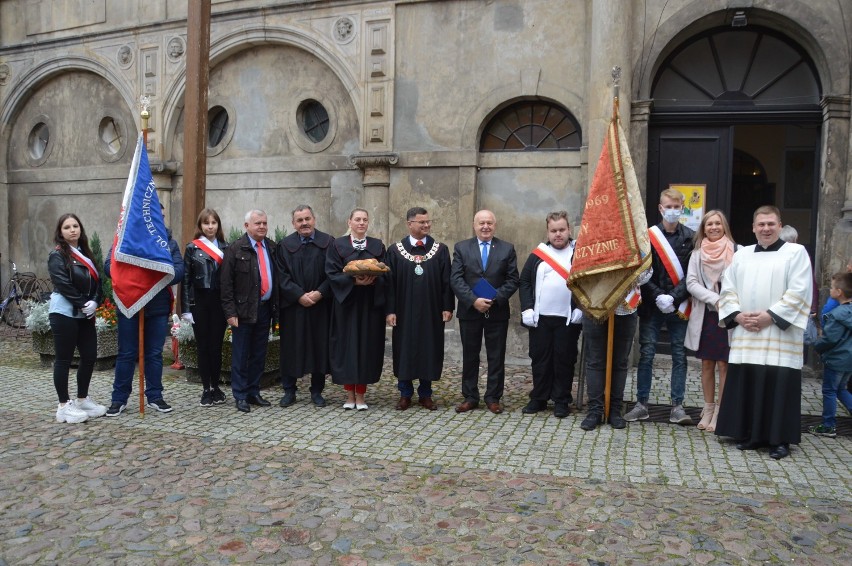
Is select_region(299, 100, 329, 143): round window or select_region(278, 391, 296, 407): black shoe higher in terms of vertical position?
select_region(299, 100, 329, 143): round window

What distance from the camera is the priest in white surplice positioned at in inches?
223

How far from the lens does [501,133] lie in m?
10.6

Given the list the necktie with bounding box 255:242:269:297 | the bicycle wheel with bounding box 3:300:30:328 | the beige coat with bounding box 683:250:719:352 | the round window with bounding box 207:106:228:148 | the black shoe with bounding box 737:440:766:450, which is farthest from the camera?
the bicycle wheel with bounding box 3:300:30:328

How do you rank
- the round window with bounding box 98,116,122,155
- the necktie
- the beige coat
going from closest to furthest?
the beige coat → the necktie → the round window with bounding box 98,116,122,155

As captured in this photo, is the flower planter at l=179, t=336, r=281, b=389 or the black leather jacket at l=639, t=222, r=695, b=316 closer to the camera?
the black leather jacket at l=639, t=222, r=695, b=316

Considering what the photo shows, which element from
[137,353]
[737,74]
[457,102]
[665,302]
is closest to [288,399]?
[137,353]

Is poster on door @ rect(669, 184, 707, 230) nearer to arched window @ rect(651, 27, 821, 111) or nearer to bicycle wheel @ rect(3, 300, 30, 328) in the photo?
arched window @ rect(651, 27, 821, 111)

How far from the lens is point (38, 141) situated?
572 inches

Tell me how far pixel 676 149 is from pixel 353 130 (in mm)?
4843

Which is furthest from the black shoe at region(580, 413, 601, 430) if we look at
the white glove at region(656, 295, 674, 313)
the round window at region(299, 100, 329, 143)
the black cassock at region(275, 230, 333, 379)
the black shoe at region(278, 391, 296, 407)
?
the round window at region(299, 100, 329, 143)

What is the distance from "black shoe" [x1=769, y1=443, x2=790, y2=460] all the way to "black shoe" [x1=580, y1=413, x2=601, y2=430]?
4.69 ft

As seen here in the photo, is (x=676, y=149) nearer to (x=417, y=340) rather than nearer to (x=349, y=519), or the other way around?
(x=417, y=340)

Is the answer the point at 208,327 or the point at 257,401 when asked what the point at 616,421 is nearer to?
the point at 257,401

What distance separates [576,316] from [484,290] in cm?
91
